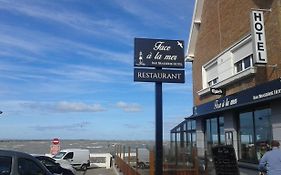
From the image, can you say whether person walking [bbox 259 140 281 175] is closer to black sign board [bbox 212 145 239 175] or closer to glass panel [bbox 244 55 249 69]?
black sign board [bbox 212 145 239 175]

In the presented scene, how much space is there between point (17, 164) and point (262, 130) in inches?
393

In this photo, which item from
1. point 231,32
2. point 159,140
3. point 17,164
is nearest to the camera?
point 17,164

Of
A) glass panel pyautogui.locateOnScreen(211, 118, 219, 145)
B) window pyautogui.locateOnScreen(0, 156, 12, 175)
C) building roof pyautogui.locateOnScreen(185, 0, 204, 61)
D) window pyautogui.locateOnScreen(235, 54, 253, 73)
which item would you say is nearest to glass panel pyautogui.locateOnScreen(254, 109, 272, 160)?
window pyautogui.locateOnScreen(235, 54, 253, 73)

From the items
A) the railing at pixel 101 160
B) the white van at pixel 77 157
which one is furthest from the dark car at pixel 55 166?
the railing at pixel 101 160

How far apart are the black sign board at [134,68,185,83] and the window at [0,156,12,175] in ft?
19.6

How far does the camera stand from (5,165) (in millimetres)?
9109

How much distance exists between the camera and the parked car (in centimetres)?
909

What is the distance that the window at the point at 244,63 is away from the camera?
1721 cm

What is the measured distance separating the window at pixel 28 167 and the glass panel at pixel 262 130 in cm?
895

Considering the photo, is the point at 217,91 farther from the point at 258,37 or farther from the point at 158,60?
the point at 158,60

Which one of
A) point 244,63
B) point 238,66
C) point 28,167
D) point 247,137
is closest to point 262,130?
point 247,137

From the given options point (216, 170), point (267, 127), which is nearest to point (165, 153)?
point (216, 170)

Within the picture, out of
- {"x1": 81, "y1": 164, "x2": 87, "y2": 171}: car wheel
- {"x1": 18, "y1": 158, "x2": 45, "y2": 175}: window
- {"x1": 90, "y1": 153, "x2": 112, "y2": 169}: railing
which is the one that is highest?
{"x1": 18, "y1": 158, "x2": 45, "y2": 175}: window

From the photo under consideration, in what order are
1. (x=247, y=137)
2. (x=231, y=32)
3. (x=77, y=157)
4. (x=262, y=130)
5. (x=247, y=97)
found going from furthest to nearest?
(x=77, y=157) → (x=231, y=32) → (x=247, y=137) → (x=262, y=130) → (x=247, y=97)
